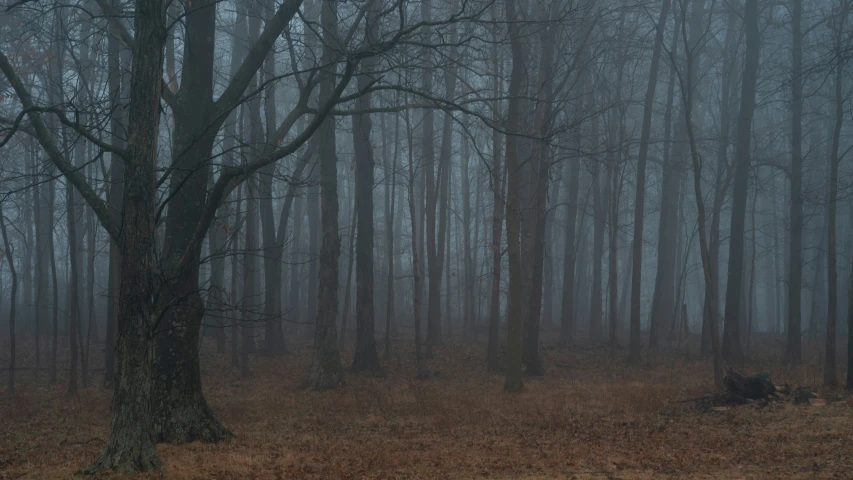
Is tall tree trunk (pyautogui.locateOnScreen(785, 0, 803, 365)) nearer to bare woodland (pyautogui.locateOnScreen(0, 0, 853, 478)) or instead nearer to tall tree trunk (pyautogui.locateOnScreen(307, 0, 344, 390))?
bare woodland (pyautogui.locateOnScreen(0, 0, 853, 478))

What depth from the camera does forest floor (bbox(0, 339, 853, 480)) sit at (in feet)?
27.1

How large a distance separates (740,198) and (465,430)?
540 inches

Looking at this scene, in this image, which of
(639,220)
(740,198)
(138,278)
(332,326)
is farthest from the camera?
(639,220)

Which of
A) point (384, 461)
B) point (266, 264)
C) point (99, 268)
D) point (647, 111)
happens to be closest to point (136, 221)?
point (384, 461)

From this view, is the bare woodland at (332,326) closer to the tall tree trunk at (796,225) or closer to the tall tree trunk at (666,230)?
the tall tree trunk at (796,225)

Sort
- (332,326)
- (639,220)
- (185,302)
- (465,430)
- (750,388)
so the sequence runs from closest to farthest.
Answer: (185,302), (465,430), (750,388), (332,326), (639,220)

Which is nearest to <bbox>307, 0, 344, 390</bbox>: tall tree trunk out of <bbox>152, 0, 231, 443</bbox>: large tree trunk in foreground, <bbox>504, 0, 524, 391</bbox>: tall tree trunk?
<bbox>504, 0, 524, 391</bbox>: tall tree trunk

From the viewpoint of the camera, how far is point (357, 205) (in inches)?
754

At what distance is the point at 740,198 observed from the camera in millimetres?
20672

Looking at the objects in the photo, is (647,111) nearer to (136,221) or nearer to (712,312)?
(712,312)

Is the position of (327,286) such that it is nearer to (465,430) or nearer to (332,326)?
(332,326)

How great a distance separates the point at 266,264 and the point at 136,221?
15315 mm

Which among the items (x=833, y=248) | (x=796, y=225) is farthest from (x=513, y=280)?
(x=796, y=225)

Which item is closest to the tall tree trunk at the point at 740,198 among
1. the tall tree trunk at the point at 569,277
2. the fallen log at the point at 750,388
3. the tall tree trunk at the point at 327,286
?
the tall tree trunk at the point at 569,277
